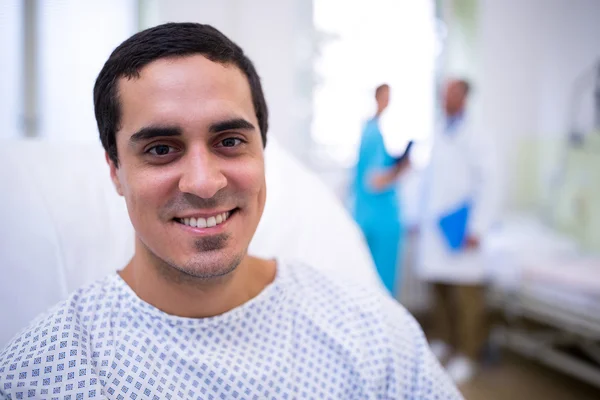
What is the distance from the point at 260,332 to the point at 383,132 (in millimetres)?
1478

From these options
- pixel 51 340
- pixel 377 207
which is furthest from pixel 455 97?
pixel 51 340

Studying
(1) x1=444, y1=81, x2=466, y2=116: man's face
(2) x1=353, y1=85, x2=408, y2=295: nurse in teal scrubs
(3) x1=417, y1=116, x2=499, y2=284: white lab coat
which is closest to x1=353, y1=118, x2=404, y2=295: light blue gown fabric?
(2) x1=353, y1=85, x2=408, y2=295: nurse in teal scrubs

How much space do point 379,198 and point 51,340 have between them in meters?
1.72

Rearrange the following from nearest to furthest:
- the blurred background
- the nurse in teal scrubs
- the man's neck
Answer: the man's neck
the nurse in teal scrubs
the blurred background

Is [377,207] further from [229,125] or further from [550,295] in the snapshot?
[229,125]

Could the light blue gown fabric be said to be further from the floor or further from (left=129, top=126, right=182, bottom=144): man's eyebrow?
(left=129, top=126, right=182, bottom=144): man's eyebrow

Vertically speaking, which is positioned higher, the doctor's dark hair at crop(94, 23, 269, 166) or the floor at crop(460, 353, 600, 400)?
the doctor's dark hair at crop(94, 23, 269, 166)

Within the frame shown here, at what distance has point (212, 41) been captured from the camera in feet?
2.41

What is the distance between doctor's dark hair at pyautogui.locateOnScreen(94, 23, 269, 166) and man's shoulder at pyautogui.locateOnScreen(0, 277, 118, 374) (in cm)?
25

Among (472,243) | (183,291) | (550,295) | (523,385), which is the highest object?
(183,291)

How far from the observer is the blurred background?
2.35m

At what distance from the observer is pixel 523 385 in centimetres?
233

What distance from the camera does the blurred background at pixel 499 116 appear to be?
2.35 m

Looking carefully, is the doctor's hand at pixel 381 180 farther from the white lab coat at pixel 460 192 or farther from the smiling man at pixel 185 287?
the smiling man at pixel 185 287
